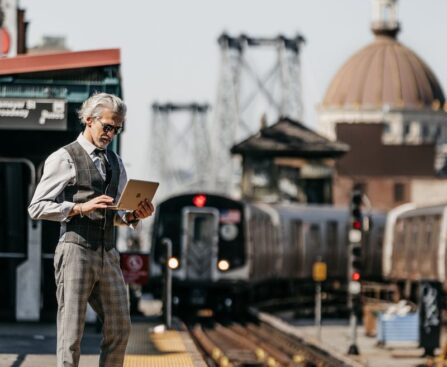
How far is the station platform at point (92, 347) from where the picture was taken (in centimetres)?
1590

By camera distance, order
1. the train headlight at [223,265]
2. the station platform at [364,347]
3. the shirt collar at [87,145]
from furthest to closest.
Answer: the train headlight at [223,265] < the station platform at [364,347] < the shirt collar at [87,145]

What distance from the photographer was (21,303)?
21.5m

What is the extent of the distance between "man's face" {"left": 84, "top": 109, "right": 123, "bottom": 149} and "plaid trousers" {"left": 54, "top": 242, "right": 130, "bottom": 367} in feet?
2.12

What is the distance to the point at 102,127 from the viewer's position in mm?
9367

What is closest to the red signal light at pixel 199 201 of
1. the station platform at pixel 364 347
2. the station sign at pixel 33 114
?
the station platform at pixel 364 347

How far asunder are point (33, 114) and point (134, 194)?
935 cm

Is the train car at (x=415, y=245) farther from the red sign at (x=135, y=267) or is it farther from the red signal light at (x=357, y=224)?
the red sign at (x=135, y=267)

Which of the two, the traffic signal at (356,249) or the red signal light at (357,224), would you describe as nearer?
the traffic signal at (356,249)

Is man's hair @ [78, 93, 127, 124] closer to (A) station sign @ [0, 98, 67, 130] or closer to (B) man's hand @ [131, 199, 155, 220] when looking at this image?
(B) man's hand @ [131, 199, 155, 220]

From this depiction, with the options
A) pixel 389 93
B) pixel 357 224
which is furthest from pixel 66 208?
pixel 389 93

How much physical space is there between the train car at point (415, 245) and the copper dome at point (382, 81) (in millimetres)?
124559

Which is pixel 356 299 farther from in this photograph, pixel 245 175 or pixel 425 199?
pixel 425 199

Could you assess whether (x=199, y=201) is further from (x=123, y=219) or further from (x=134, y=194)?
(x=134, y=194)

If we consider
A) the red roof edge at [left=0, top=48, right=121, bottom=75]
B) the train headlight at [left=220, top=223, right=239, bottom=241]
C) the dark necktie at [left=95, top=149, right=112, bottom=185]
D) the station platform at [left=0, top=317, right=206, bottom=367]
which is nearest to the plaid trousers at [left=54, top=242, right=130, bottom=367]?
the dark necktie at [left=95, top=149, right=112, bottom=185]
